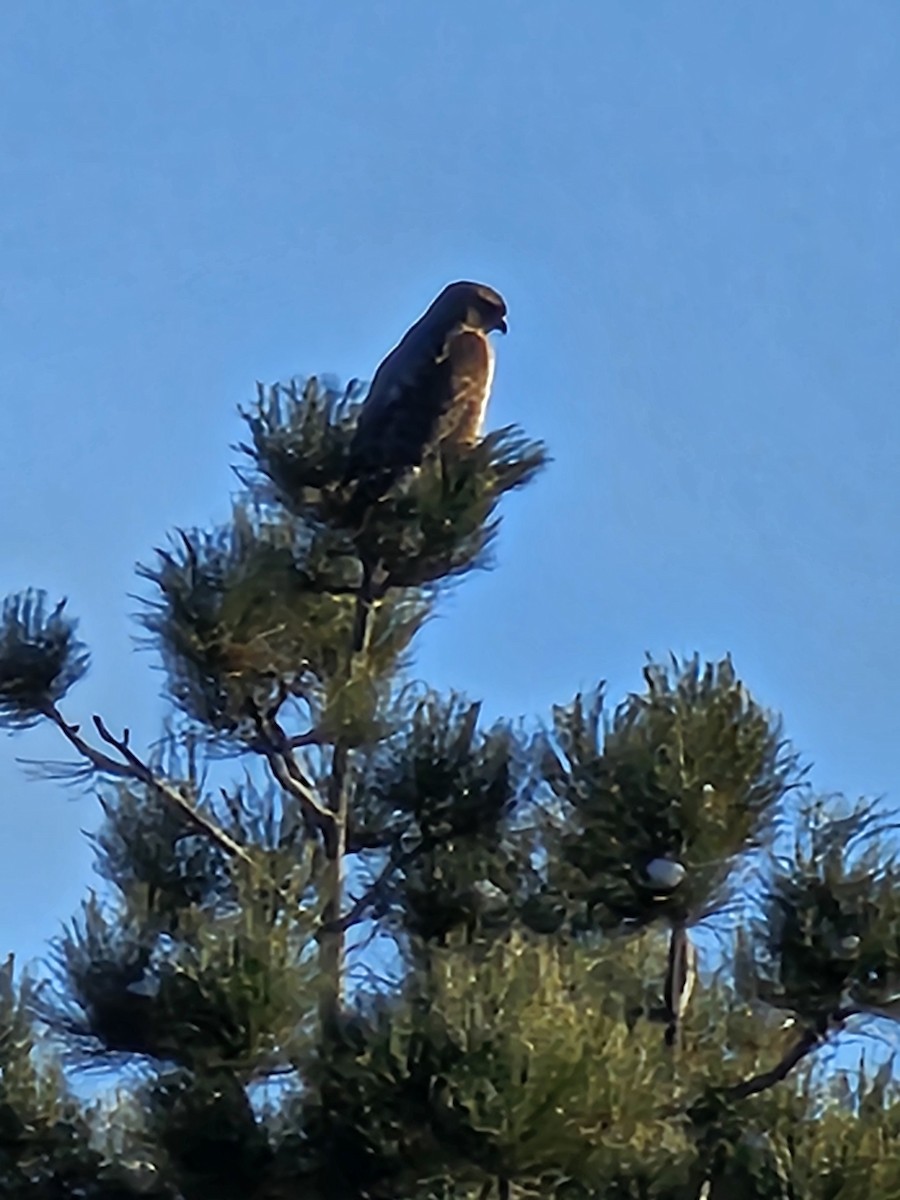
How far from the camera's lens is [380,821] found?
3.46m

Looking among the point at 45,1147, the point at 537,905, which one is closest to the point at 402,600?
the point at 537,905

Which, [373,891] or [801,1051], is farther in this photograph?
[373,891]

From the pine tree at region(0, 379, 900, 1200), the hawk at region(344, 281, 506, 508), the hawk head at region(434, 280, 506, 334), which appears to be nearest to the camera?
the pine tree at region(0, 379, 900, 1200)

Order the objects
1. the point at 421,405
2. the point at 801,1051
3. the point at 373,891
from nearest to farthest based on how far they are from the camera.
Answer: the point at 801,1051, the point at 373,891, the point at 421,405

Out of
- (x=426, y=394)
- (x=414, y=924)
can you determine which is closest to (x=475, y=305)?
(x=426, y=394)

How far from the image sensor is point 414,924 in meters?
3.40

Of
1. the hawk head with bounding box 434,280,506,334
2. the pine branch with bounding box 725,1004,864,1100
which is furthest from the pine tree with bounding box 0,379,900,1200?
the hawk head with bounding box 434,280,506,334

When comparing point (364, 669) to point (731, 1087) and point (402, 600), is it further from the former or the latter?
point (731, 1087)

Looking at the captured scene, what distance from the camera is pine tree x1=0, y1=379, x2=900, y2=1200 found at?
280 cm

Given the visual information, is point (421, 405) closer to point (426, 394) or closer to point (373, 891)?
point (426, 394)

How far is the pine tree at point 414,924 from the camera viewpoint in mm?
2797

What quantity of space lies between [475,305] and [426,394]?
732 millimetres

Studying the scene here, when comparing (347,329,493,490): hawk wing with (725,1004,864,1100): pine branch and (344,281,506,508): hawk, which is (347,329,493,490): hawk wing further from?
(725,1004,864,1100): pine branch

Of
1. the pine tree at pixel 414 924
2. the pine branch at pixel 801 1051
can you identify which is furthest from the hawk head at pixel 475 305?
the pine branch at pixel 801 1051
